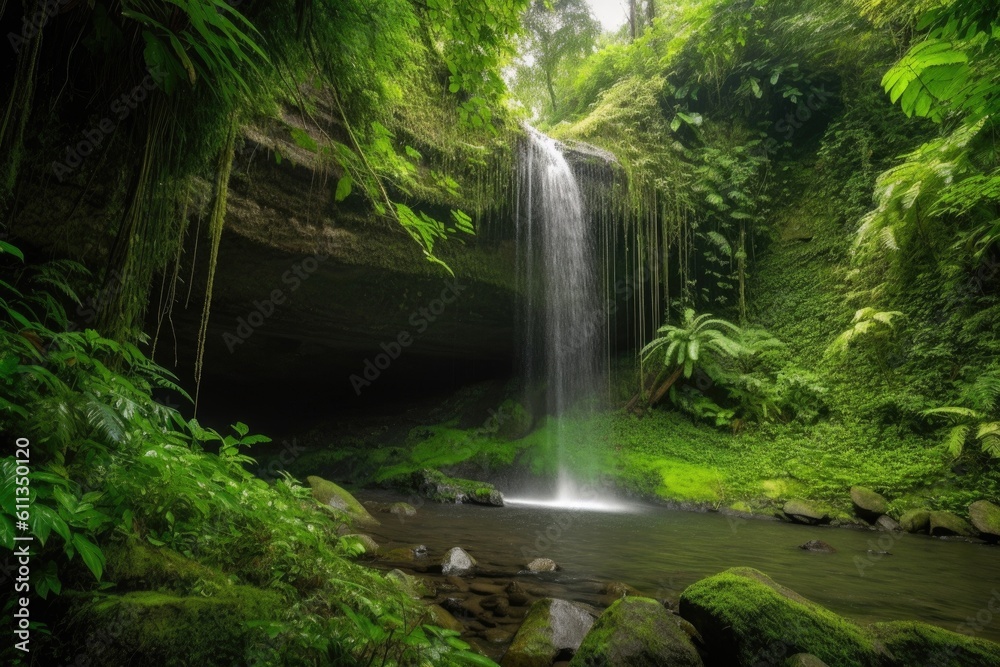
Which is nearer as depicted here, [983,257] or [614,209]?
[983,257]

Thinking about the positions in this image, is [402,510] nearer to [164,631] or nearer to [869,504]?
[164,631]

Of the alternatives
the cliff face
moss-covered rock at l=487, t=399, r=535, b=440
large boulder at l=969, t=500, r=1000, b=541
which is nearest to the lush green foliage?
the cliff face

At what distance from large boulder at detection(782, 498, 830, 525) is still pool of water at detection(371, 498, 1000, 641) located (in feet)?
0.93

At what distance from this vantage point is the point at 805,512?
716cm

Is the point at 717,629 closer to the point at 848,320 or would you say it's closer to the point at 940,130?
the point at 848,320

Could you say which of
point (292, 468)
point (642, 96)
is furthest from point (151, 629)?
point (642, 96)

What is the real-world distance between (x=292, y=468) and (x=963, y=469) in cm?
1196

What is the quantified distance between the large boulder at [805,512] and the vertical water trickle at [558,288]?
12.1ft

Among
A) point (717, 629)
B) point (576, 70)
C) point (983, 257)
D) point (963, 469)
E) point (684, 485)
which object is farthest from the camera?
point (576, 70)

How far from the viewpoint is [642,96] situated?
12.4m

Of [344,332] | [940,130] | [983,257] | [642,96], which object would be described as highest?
[642,96]

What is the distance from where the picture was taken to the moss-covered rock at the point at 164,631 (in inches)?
54.7

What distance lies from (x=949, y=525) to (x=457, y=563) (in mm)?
6686

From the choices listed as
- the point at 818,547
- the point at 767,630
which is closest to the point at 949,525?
the point at 818,547
